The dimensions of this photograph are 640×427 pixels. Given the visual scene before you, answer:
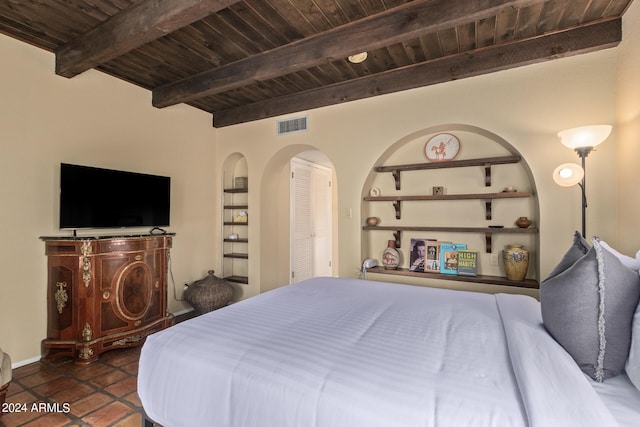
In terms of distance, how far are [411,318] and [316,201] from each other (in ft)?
12.5

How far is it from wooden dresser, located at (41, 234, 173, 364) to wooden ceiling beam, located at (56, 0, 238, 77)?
1498 millimetres

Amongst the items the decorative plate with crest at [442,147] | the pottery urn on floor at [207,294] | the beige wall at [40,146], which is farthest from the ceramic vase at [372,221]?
the beige wall at [40,146]

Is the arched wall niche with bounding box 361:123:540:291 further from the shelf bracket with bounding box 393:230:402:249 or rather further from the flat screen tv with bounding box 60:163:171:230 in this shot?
the flat screen tv with bounding box 60:163:171:230

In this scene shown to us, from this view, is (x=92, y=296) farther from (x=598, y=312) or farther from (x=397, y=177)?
(x=598, y=312)

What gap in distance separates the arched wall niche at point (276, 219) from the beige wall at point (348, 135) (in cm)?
44

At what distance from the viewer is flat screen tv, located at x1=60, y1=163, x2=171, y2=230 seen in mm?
2668

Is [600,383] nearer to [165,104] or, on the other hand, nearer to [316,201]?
[165,104]

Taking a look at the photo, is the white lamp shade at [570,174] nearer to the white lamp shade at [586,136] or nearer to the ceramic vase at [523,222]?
the white lamp shade at [586,136]

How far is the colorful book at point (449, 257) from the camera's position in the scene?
305 centimetres

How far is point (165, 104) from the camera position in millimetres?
3371

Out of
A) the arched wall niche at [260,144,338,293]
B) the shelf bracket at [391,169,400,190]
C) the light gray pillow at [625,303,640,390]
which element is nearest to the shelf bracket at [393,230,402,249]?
the shelf bracket at [391,169,400,190]

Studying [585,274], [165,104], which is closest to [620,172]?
[585,274]

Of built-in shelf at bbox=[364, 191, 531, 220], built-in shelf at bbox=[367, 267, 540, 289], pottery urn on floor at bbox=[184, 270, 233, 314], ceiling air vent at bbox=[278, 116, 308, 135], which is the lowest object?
pottery urn on floor at bbox=[184, 270, 233, 314]

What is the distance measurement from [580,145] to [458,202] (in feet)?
3.59
